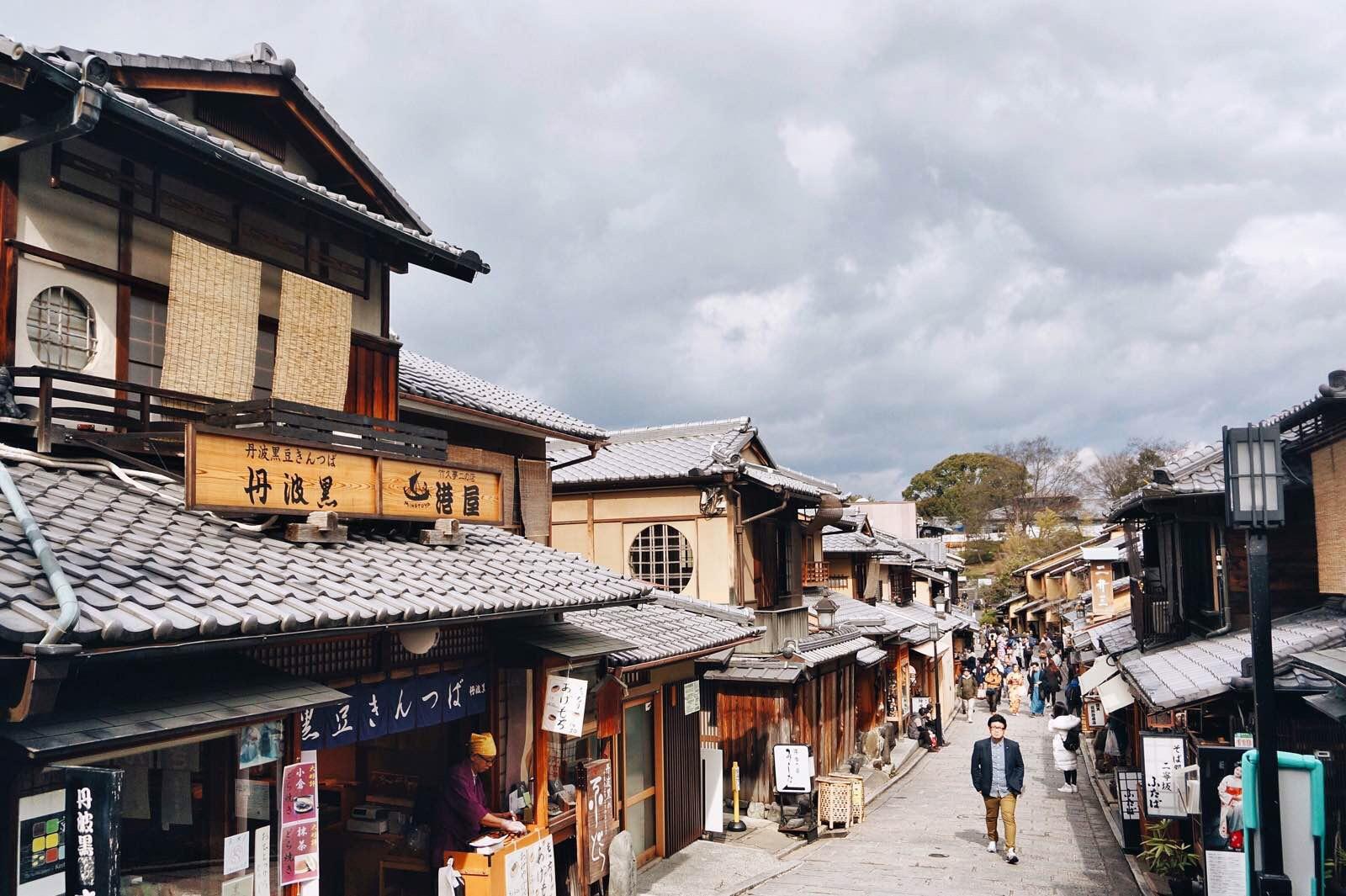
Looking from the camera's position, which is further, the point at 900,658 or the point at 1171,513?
the point at 900,658

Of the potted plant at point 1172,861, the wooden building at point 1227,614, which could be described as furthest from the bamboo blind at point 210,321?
the potted plant at point 1172,861

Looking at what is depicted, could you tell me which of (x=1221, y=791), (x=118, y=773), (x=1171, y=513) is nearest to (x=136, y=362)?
(x=118, y=773)

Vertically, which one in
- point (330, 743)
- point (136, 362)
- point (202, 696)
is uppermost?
point (136, 362)

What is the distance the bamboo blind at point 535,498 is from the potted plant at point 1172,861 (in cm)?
1131

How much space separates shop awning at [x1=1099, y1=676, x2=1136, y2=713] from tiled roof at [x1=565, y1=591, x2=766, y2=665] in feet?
23.4

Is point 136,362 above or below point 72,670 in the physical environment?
above

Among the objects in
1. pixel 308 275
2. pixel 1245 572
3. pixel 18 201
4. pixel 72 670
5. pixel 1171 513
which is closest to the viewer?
pixel 72 670

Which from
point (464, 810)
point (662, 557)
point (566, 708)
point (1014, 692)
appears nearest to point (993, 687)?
point (1014, 692)

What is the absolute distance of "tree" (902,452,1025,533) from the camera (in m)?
91.4

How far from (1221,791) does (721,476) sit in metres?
12.0

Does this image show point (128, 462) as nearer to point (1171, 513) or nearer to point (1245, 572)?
point (1245, 572)

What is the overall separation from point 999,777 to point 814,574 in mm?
12900

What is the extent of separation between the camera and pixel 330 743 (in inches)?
335

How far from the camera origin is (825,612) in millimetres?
27453
